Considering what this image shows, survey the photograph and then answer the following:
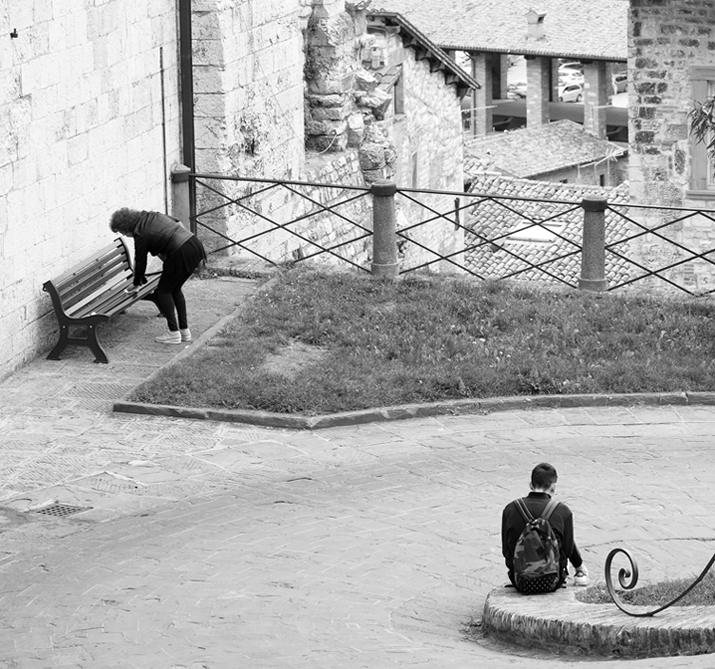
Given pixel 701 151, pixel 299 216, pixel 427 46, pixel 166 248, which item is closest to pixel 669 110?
pixel 701 151

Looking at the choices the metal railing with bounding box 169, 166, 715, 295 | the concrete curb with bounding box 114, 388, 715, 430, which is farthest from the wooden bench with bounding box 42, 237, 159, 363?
the metal railing with bounding box 169, 166, 715, 295

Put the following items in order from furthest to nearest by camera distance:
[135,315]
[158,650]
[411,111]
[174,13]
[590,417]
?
[411,111] → [174,13] → [135,315] → [590,417] → [158,650]

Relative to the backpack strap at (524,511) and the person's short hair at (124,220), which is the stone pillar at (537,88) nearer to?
the person's short hair at (124,220)

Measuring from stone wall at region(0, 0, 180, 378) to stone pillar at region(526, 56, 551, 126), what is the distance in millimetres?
42006

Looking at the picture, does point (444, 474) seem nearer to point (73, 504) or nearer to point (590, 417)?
point (590, 417)

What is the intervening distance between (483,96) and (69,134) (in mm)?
46338

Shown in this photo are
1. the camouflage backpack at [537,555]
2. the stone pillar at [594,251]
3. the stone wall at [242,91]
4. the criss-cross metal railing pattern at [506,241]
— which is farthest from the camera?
the criss-cross metal railing pattern at [506,241]

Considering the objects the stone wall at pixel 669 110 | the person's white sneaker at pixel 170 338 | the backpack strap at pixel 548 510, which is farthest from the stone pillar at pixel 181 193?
the backpack strap at pixel 548 510

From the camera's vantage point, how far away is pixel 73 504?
33.2 feet

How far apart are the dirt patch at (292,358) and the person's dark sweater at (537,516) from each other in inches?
177

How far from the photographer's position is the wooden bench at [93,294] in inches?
509

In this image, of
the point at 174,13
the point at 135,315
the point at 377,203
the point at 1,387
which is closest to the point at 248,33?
the point at 174,13

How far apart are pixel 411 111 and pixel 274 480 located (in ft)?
53.7

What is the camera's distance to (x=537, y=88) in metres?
56.7
